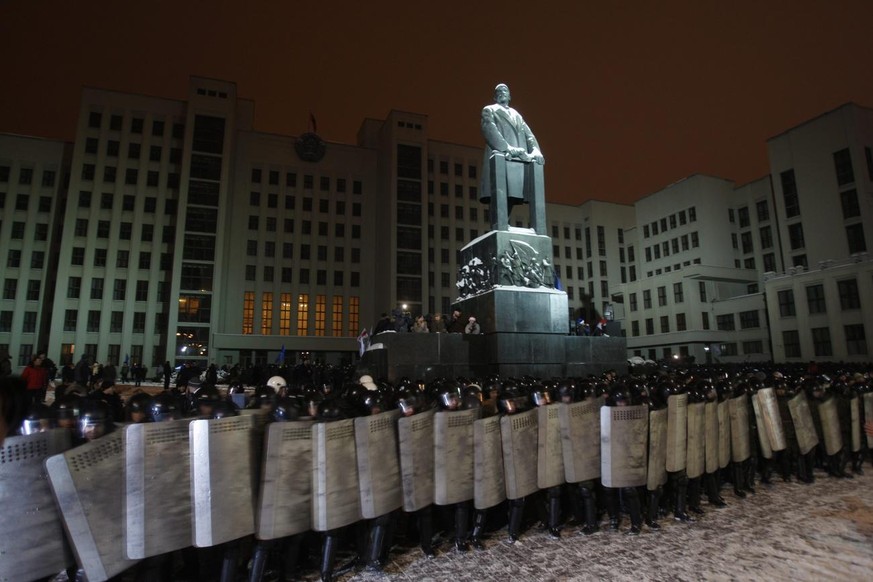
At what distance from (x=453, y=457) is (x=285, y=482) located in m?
1.69

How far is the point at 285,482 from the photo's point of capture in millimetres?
4051

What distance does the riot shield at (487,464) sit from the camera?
202 inches

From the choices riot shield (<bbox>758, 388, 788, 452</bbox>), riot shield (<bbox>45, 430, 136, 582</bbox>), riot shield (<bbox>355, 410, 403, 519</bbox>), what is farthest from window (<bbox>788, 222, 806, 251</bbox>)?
riot shield (<bbox>45, 430, 136, 582</bbox>)

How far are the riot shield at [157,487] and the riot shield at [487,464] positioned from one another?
8.65 ft

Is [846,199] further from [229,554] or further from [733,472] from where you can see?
[229,554]

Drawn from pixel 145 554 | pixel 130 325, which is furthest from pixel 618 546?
pixel 130 325

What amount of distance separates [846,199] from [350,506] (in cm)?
5678

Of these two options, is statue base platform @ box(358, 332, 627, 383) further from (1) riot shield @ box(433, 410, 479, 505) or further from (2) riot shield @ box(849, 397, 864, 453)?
(1) riot shield @ box(433, 410, 479, 505)

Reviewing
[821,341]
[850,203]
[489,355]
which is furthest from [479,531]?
[850,203]

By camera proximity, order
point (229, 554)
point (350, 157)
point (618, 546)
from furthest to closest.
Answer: point (350, 157) < point (618, 546) < point (229, 554)

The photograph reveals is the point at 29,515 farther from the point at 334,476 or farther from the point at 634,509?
the point at 634,509

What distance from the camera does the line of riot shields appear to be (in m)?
3.36

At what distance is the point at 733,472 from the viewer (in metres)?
7.12

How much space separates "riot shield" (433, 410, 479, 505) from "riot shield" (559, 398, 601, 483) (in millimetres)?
1165
